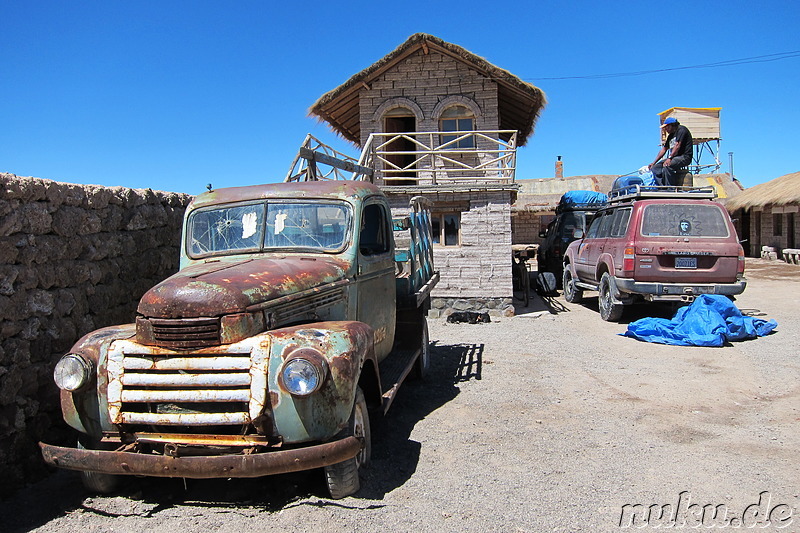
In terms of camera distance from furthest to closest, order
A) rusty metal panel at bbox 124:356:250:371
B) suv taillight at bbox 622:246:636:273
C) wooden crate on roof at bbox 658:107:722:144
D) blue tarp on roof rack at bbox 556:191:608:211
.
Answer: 1. wooden crate on roof at bbox 658:107:722:144
2. blue tarp on roof rack at bbox 556:191:608:211
3. suv taillight at bbox 622:246:636:273
4. rusty metal panel at bbox 124:356:250:371

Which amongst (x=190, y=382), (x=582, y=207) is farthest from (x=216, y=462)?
(x=582, y=207)

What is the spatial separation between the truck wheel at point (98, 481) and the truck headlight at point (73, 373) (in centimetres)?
50

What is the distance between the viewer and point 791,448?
4.50 metres

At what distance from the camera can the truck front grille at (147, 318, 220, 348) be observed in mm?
3363

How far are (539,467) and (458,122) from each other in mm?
11017

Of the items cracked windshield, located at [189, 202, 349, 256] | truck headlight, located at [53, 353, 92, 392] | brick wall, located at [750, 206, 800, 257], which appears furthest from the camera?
brick wall, located at [750, 206, 800, 257]

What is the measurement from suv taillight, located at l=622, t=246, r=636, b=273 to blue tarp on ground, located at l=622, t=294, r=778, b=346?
90cm

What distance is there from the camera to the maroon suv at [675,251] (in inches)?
368

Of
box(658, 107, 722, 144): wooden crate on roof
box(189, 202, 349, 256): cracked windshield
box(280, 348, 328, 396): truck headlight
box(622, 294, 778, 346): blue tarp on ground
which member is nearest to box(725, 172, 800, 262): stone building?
box(658, 107, 722, 144): wooden crate on roof

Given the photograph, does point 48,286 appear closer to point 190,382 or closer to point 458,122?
point 190,382

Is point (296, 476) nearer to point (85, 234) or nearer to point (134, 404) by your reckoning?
point (134, 404)

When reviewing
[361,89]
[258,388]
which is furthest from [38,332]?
[361,89]

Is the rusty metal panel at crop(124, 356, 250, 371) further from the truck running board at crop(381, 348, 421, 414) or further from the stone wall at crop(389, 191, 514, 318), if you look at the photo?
the stone wall at crop(389, 191, 514, 318)

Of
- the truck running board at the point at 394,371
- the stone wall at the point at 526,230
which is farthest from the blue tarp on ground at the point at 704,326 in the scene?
the stone wall at the point at 526,230
